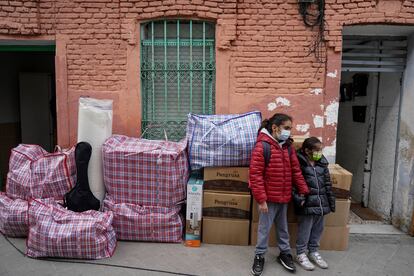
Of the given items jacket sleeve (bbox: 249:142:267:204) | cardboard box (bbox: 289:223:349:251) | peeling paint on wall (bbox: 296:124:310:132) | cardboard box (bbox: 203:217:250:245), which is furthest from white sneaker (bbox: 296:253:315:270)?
peeling paint on wall (bbox: 296:124:310:132)

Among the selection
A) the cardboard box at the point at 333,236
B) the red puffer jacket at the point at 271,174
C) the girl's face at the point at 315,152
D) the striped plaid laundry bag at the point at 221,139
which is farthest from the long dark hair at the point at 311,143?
the cardboard box at the point at 333,236

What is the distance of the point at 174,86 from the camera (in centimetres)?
511

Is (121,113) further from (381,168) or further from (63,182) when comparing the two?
(381,168)

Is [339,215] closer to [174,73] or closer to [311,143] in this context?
[311,143]

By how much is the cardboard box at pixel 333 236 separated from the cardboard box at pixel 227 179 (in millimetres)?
760

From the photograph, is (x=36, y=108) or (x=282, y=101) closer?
(x=282, y=101)

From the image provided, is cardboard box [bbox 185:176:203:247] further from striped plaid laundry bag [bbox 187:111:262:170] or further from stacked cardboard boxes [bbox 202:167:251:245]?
striped plaid laundry bag [bbox 187:111:262:170]

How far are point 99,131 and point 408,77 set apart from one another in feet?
14.7

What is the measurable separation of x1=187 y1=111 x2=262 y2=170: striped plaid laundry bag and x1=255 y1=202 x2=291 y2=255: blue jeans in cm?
74

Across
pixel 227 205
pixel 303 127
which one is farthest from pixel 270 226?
pixel 303 127

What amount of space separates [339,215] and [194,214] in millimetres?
1793

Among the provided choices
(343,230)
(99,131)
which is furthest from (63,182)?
(343,230)

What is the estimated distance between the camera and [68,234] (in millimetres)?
3727

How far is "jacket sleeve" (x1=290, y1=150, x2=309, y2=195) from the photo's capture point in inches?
145
